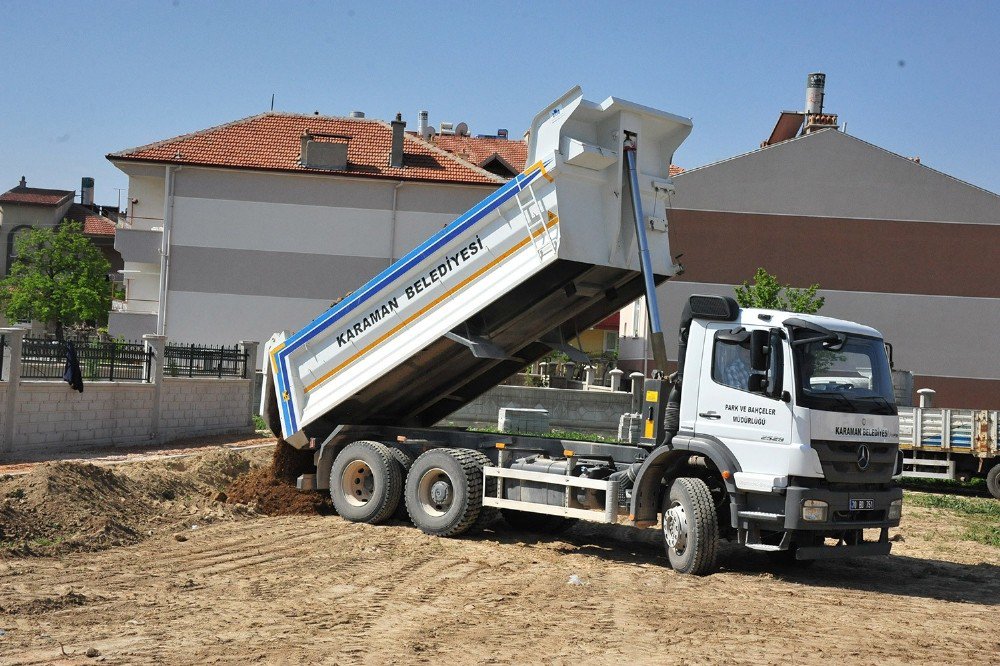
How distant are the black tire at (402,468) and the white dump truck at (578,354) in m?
0.03

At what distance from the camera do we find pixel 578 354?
39.1 ft

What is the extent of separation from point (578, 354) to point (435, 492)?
2270 millimetres

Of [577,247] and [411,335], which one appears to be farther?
[411,335]

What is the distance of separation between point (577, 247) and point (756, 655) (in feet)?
14.9

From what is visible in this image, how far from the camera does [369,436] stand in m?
12.6

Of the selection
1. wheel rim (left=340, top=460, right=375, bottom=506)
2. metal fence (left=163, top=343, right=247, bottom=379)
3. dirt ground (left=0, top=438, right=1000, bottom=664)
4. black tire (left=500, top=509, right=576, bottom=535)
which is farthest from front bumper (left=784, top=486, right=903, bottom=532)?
metal fence (left=163, top=343, right=247, bottom=379)

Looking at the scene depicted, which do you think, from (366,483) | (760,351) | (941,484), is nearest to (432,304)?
(366,483)

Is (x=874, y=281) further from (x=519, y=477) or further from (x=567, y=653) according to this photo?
(x=567, y=653)

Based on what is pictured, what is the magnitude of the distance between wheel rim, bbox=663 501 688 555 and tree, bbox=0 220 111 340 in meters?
55.5

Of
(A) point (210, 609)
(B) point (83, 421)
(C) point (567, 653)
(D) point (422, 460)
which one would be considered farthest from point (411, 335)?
(B) point (83, 421)

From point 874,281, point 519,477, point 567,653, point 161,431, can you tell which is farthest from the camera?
point 874,281

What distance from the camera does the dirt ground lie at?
22.4ft

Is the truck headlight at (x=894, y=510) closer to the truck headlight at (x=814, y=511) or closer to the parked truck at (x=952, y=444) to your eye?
the truck headlight at (x=814, y=511)

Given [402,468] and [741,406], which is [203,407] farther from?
[741,406]
